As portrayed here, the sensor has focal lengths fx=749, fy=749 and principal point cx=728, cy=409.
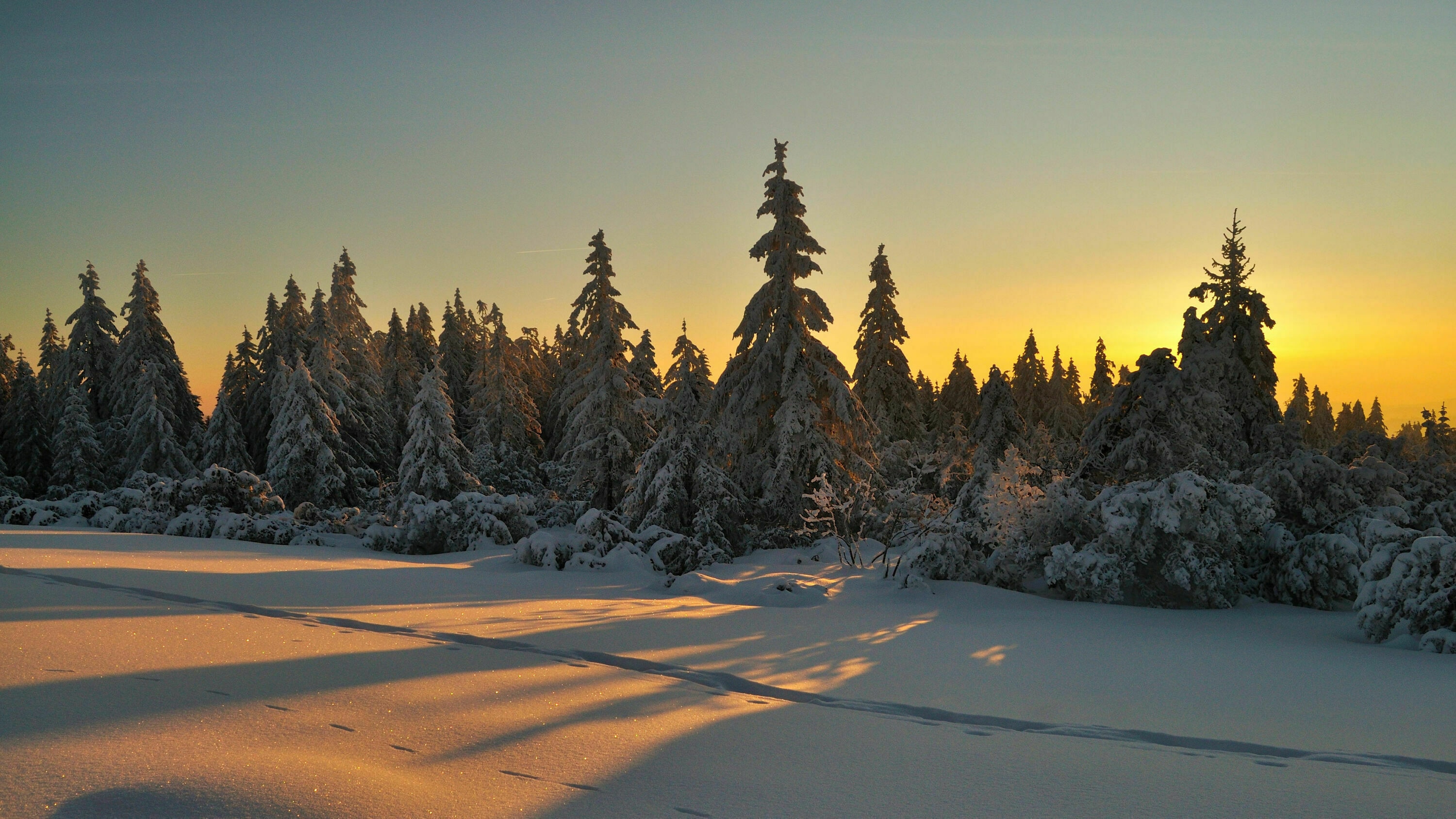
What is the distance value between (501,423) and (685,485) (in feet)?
92.0

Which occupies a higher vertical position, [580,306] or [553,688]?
[580,306]

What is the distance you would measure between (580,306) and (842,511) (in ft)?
54.3

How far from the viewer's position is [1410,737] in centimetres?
444

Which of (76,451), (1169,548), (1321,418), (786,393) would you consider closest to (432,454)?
(786,393)

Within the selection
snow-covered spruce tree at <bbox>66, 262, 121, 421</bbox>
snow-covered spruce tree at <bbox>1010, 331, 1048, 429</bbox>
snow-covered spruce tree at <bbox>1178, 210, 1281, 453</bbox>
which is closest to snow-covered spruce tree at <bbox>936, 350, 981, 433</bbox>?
snow-covered spruce tree at <bbox>1010, 331, 1048, 429</bbox>

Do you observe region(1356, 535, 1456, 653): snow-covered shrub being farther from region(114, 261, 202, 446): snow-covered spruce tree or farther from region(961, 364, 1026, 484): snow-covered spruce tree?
region(114, 261, 202, 446): snow-covered spruce tree

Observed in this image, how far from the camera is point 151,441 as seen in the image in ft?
116

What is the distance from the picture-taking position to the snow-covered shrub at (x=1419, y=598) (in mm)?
7086

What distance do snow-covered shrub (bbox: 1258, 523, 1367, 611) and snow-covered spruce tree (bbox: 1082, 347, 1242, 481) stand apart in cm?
231

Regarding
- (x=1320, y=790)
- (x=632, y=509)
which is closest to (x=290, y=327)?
(x=632, y=509)

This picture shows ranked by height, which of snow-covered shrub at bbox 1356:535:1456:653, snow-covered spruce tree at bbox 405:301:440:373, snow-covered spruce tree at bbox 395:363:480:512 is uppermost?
snow-covered spruce tree at bbox 405:301:440:373

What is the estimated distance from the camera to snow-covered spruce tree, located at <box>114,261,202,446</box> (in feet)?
123

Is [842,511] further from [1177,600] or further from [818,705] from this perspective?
[818,705]

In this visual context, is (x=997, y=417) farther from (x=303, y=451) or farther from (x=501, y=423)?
(x=303, y=451)
